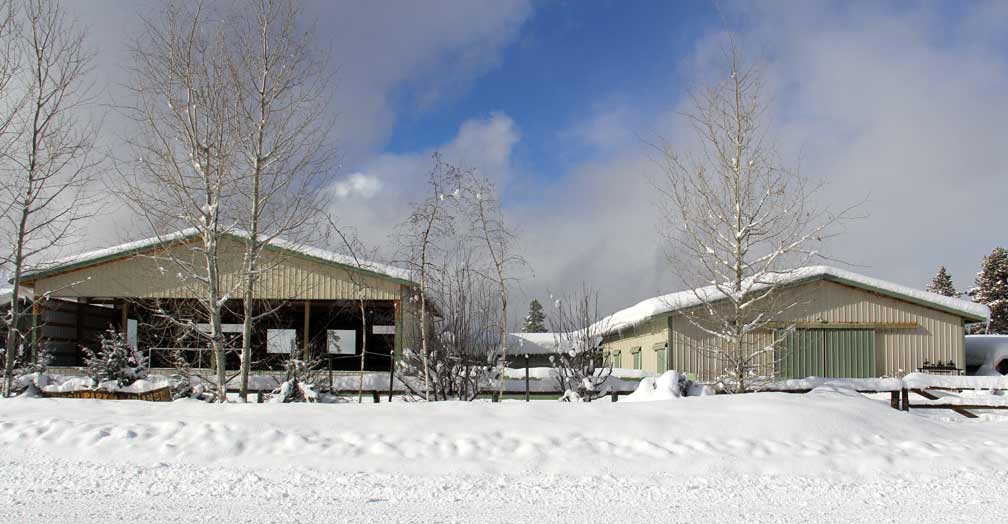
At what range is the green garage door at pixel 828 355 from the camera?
24172 mm

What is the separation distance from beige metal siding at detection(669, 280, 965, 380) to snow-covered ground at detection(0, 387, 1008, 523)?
14.0 m

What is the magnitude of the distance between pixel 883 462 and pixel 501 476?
150 inches

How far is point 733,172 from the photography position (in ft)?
51.3

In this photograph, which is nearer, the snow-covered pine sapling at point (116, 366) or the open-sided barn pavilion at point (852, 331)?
the snow-covered pine sapling at point (116, 366)

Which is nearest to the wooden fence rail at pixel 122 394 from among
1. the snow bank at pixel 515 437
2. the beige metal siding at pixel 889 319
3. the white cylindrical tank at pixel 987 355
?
the snow bank at pixel 515 437

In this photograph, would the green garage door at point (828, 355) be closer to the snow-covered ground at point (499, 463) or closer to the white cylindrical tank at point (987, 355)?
the white cylindrical tank at point (987, 355)

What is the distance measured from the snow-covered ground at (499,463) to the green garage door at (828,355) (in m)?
13.8

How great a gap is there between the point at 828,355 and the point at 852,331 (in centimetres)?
106

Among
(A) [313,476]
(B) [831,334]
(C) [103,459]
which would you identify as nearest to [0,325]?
(C) [103,459]

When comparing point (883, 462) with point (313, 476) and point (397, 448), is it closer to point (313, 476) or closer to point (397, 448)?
point (397, 448)

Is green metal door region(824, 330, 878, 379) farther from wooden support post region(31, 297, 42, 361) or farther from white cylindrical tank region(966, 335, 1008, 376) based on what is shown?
wooden support post region(31, 297, 42, 361)

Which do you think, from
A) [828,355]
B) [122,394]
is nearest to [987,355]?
[828,355]

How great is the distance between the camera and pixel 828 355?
2416 centimetres

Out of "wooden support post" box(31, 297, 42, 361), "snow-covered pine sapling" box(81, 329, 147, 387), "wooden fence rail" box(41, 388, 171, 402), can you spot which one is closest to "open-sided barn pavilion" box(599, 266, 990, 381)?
"snow-covered pine sapling" box(81, 329, 147, 387)
